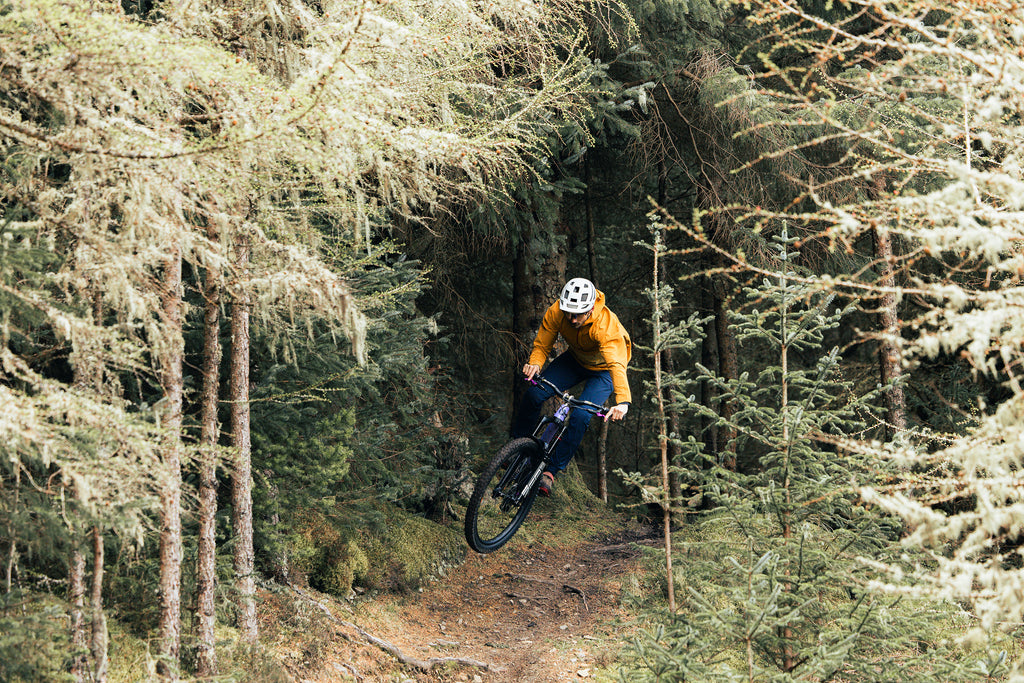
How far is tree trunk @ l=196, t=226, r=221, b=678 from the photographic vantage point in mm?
5629

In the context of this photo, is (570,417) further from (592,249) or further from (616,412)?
(592,249)

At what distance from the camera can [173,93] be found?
488cm

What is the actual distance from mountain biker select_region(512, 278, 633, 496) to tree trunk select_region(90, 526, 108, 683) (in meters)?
3.35

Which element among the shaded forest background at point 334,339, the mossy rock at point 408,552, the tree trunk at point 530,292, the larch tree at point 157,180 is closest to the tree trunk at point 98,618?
the shaded forest background at point 334,339

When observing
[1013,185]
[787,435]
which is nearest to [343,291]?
[787,435]

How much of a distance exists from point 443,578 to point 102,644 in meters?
5.65

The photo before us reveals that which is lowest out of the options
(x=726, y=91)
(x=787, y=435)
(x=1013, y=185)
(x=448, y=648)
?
(x=448, y=648)

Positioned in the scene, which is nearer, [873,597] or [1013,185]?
[1013,185]

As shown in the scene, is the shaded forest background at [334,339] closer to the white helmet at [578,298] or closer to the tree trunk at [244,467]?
the tree trunk at [244,467]

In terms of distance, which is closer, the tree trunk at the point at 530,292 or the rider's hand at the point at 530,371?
the rider's hand at the point at 530,371

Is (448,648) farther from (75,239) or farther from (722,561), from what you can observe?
(75,239)

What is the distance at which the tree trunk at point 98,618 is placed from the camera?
15.4 feet

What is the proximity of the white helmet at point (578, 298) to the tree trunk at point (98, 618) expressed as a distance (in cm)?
376

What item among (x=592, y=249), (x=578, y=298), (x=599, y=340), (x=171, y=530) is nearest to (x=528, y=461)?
(x=599, y=340)
